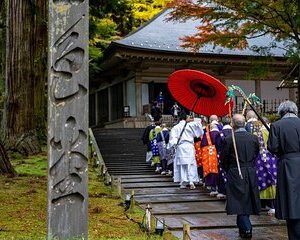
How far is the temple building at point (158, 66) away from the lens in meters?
23.1

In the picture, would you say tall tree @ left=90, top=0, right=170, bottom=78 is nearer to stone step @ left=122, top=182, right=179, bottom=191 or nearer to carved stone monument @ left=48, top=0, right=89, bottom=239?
stone step @ left=122, top=182, right=179, bottom=191

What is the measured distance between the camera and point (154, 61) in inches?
941

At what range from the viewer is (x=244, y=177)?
22.2ft

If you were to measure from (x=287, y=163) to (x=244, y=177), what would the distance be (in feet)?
4.51

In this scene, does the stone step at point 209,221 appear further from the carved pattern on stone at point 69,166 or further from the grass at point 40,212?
the carved pattern on stone at point 69,166

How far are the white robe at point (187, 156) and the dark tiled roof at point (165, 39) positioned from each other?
10536 millimetres

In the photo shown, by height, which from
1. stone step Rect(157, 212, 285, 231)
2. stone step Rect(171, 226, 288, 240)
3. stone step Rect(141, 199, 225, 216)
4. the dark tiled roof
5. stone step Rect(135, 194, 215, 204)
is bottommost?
stone step Rect(171, 226, 288, 240)

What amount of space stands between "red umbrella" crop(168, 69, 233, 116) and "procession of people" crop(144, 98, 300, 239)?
2.02 ft

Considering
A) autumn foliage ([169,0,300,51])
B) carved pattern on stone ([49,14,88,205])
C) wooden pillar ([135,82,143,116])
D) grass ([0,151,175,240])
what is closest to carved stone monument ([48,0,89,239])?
carved pattern on stone ([49,14,88,205])

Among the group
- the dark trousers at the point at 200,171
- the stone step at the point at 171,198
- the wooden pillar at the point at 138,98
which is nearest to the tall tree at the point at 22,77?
the dark trousers at the point at 200,171

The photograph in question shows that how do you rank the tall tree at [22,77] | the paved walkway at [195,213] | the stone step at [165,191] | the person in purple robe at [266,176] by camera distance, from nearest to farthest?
the paved walkway at [195,213] → the person in purple robe at [266,176] → the stone step at [165,191] → the tall tree at [22,77]

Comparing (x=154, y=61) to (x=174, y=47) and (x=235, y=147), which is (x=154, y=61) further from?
(x=235, y=147)

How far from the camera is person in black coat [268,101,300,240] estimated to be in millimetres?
5387

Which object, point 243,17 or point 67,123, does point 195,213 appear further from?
point 243,17
